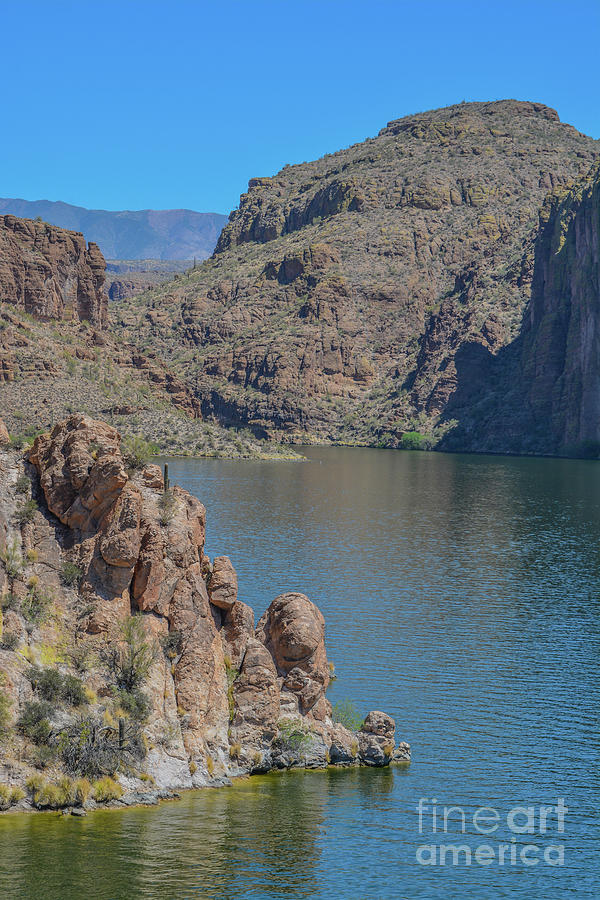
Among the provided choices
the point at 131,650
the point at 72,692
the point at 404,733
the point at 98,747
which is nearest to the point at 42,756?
the point at 98,747

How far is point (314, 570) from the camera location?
73562 mm

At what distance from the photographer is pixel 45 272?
609 ft

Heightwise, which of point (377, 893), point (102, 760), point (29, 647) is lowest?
point (377, 893)

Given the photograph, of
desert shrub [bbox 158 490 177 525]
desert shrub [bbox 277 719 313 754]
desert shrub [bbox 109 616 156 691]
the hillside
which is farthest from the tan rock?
the hillside

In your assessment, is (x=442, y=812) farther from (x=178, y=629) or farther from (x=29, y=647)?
(x=29, y=647)

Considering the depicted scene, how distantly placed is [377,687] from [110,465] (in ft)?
53.3

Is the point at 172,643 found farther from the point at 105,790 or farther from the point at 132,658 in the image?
the point at 105,790

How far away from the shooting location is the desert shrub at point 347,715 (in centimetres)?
4147

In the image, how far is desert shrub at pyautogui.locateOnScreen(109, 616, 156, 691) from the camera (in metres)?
35.0

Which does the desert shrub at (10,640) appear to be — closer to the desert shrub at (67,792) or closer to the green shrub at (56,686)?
the green shrub at (56,686)

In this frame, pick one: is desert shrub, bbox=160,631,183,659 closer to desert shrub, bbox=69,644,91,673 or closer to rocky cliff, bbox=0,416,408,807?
rocky cliff, bbox=0,416,408,807

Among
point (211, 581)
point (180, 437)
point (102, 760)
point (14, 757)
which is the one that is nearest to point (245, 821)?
point (102, 760)

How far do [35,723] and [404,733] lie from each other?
49.3 ft

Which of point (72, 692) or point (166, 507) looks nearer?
point (72, 692)
